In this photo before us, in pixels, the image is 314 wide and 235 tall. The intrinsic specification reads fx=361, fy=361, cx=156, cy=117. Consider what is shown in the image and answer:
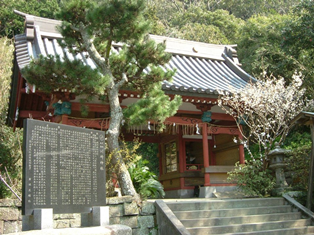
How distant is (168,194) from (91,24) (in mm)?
7072

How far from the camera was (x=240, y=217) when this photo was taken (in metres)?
7.15

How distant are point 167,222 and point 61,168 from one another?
2.39 m

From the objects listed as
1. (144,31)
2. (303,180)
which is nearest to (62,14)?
(144,31)

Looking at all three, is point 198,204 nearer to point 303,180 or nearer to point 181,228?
point 181,228

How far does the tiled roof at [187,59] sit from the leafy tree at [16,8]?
1185 centimetres

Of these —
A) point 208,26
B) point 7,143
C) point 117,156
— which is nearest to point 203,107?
point 117,156

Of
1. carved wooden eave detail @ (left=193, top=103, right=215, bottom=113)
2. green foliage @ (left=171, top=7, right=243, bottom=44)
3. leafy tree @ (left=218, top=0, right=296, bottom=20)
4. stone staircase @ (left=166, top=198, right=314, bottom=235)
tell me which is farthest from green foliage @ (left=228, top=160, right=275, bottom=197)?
leafy tree @ (left=218, top=0, right=296, bottom=20)

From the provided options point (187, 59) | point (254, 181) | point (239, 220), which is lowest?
point (239, 220)

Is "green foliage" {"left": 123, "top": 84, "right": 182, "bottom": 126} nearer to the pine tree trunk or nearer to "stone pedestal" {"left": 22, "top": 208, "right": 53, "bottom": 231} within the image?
the pine tree trunk

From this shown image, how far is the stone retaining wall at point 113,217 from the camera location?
636 centimetres

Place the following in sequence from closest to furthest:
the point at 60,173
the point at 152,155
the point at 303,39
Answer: the point at 60,173 → the point at 303,39 → the point at 152,155

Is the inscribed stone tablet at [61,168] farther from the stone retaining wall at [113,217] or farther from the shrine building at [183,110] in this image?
the shrine building at [183,110]

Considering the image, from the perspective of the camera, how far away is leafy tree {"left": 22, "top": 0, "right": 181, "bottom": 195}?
6457mm

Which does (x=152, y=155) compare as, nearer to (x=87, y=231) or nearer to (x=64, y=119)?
(x=64, y=119)
